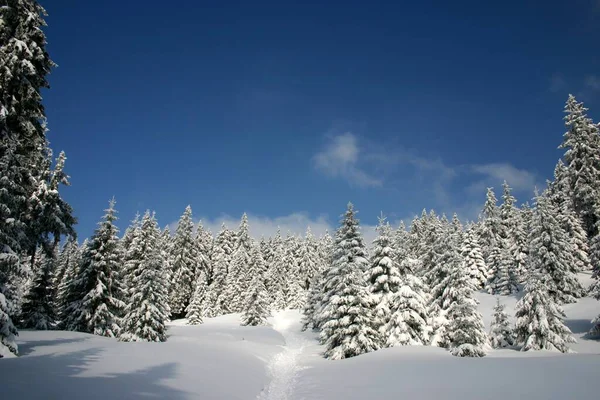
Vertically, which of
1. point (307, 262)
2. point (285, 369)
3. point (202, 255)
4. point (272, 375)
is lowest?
point (285, 369)

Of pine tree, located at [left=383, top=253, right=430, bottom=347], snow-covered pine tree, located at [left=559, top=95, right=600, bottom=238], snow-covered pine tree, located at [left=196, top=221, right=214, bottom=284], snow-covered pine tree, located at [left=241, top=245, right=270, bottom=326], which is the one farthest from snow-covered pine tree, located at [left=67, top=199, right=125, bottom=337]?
snow-covered pine tree, located at [left=559, top=95, right=600, bottom=238]

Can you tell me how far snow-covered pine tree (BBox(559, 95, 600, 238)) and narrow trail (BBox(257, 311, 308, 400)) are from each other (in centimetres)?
→ 2745

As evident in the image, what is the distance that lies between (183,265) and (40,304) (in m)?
30.7

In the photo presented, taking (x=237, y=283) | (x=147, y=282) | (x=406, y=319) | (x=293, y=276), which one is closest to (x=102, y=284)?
(x=147, y=282)

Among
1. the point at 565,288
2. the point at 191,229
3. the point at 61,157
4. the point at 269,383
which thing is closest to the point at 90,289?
the point at 61,157

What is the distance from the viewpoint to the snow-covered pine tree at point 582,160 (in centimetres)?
3028

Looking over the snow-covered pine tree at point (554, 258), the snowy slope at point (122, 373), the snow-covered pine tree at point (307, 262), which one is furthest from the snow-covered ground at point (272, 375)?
the snow-covered pine tree at point (307, 262)

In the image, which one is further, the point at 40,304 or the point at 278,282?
the point at 278,282

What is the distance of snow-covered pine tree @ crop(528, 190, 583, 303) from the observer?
40.1 m

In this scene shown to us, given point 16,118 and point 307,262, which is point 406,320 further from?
point 307,262

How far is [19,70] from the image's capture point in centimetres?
1559

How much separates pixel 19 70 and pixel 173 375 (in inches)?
579

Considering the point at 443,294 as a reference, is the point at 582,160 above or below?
above

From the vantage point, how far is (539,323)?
26.2 meters
